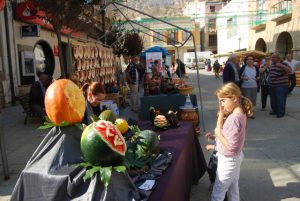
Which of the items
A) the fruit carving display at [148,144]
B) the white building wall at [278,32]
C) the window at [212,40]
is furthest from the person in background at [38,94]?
the window at [212,40]

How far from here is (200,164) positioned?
4387 millimetres

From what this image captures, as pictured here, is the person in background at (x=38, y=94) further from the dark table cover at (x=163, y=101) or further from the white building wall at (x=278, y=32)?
the white building wall at (x=278, y=32)

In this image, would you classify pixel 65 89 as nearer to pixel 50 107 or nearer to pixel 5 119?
pixel 50 107

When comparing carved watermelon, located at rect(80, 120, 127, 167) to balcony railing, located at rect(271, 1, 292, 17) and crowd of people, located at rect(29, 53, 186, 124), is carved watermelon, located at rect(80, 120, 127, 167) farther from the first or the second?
balcony railing, located at rect(271, 1, 292, 17)

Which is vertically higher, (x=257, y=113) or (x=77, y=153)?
(x=77, y=153)

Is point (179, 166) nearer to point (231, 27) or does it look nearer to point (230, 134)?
point (230, 134)

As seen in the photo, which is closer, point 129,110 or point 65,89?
point 65,89

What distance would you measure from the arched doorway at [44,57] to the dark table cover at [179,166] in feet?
34.2

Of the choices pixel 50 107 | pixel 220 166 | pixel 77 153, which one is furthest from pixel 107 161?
pixel 220 166

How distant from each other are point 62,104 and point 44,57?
517 inches

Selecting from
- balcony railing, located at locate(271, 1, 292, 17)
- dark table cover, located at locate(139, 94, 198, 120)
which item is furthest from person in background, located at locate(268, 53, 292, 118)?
balcony railing, located at locate(271, 1, 292, 17)

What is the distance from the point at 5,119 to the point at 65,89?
315 inches

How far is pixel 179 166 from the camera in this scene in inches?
117

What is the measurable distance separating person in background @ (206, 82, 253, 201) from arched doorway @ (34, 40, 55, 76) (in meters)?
11.7
